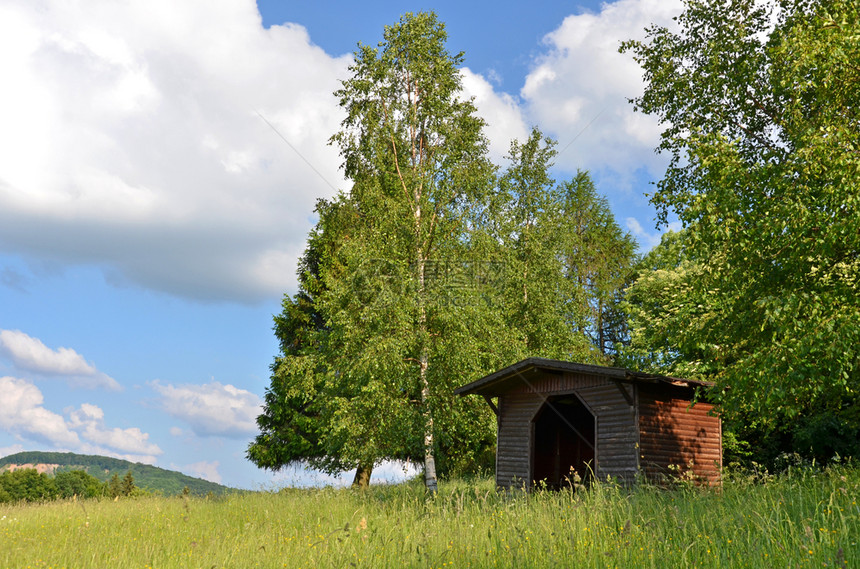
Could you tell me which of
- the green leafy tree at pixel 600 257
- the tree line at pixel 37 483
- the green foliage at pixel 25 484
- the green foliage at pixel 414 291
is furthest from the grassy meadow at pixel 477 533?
the green foliage at pixel 25 484

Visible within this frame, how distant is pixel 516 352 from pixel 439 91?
9557 mm

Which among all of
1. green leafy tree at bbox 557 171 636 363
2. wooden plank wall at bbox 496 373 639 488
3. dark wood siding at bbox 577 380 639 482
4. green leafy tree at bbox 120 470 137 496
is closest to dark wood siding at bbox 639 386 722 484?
dark wood siding at bbox 577 380 639 482

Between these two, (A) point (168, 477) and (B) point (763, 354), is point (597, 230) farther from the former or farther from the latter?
(A) point (168, 477)

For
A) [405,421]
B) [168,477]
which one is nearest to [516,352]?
[405,421]

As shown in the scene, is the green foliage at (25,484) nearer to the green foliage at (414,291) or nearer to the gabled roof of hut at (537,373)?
the green foliage at (414,291)

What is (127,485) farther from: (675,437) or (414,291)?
(675,437)

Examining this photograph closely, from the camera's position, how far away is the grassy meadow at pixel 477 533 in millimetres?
7266

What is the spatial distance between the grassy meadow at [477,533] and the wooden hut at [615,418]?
359cm

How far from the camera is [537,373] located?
18938 millimetres

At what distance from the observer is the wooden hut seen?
16.9m

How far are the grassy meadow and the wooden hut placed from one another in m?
3.59

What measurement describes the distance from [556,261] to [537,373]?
9.33 m

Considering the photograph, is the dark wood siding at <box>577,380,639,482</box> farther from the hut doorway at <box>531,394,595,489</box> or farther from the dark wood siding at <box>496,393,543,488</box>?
the hut doorway at <box>531,394,595,489</box>

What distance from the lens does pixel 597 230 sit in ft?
130
